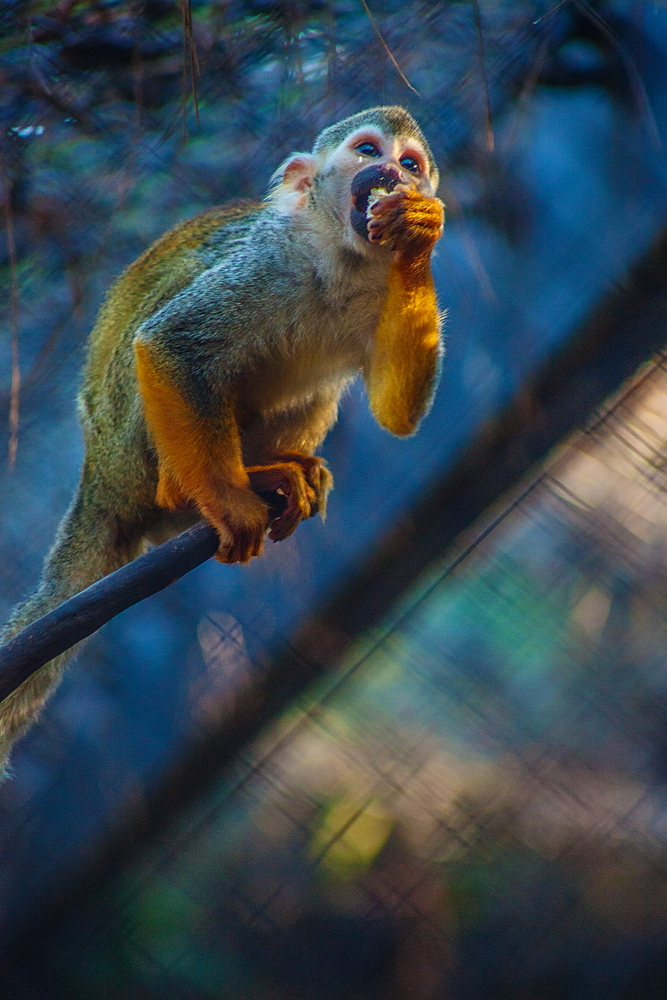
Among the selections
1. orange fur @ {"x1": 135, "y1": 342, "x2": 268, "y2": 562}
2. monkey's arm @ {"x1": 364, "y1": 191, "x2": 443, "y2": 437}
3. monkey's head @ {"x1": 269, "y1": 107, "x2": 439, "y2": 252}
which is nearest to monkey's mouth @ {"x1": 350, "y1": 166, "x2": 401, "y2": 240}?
monkey's head @ {"x1": 269, "y1": 107, "x2": 439, "y2": 252}

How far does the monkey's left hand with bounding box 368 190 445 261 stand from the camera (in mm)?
1373

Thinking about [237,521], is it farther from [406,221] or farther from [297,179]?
[297,179]

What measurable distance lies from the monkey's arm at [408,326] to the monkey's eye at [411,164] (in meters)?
0.17

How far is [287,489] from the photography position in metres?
1.67

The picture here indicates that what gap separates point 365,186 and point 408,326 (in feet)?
1.02

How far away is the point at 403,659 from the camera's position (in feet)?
5.39

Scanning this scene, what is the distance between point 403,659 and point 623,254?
945 millimetres

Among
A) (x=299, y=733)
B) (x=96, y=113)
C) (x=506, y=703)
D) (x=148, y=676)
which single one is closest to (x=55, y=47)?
(x=96, y=113)

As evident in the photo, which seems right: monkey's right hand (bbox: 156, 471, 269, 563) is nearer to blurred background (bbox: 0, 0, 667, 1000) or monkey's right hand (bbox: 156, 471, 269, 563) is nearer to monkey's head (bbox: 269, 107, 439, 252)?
blurred background (bbox: 0, 0, 667, 1000)

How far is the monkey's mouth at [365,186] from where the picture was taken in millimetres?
1529

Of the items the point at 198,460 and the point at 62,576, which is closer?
the point at 198,460

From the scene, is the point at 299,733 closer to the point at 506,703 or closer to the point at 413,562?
the point at 506,703

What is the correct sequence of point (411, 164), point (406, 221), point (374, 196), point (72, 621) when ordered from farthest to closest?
point (411, 164) → point (374, 196) → point (406, 221) → point (72, 621)

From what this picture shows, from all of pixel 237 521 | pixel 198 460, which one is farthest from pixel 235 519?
pixel 198 460
